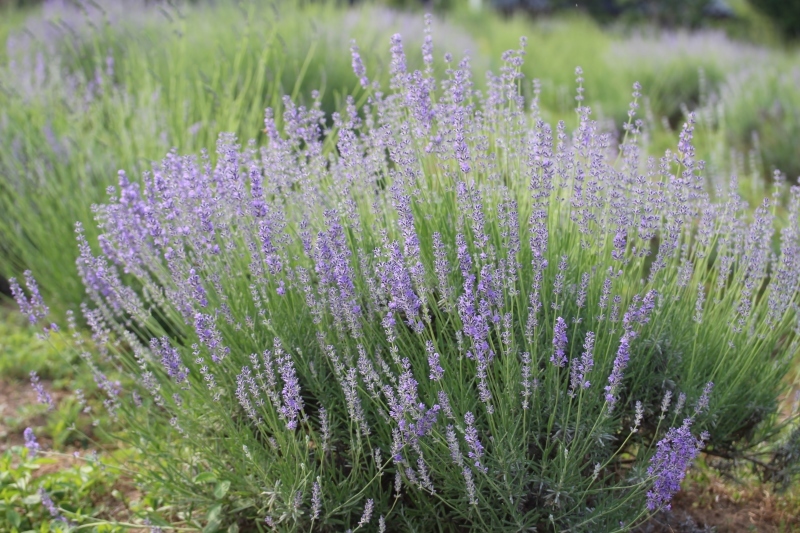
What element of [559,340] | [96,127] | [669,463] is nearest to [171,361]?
[559,340]

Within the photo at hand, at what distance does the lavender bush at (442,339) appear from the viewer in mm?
2094

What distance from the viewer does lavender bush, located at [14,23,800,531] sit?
Answer: 82.4 inches

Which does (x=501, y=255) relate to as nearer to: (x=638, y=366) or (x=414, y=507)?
(x=638, y=366)

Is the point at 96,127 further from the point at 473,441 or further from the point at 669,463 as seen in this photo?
the point at 669,463

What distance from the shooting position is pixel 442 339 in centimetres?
239

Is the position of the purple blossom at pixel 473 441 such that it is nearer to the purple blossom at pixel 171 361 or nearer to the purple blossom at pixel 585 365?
the purple blossom at pixel 585 365

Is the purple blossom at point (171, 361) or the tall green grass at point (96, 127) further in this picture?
the tall green grass at point (96, 127)

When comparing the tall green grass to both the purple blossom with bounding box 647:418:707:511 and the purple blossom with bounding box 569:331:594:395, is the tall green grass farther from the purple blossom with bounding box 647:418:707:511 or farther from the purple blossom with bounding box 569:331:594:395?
the purple blossom with bounding box 647:418:707:511

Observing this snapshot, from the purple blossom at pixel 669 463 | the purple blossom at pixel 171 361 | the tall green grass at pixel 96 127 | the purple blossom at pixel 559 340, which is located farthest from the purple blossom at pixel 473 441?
the tall green grass at pixel 96 127

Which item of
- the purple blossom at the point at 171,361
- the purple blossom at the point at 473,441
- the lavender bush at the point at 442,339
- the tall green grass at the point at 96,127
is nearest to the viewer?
the purple blossom at the point at 473,441

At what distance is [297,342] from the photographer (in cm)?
244

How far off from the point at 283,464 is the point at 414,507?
0.51 m

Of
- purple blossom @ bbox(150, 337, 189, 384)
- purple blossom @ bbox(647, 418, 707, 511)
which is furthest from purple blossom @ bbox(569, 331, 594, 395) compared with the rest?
purple blossom @ bbox(150, 337, 189, 384)

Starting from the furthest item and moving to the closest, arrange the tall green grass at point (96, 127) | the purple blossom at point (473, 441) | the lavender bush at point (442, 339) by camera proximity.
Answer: the tall green grass at point (96, 127), the lavender bush at point (442, 339), the purple blossom at point (473, 441)
